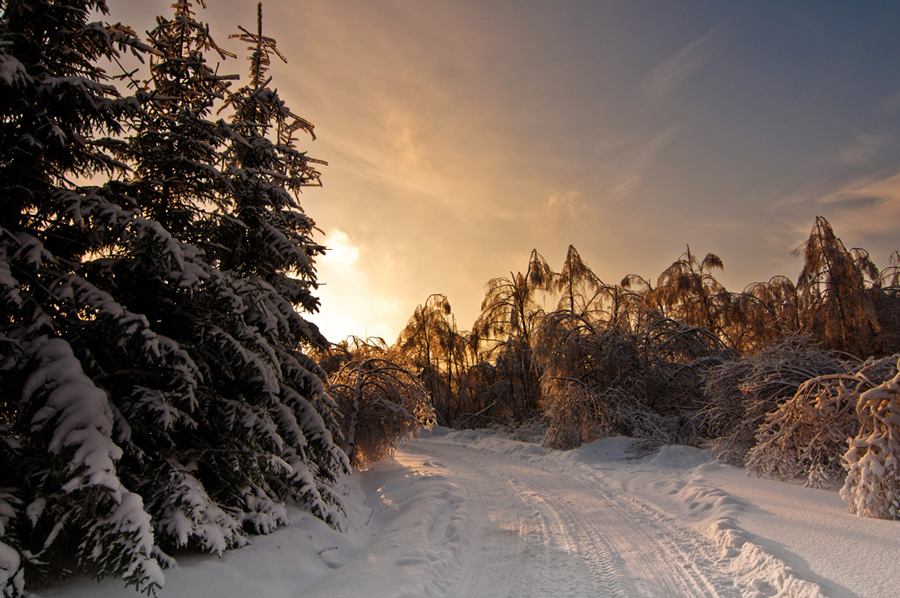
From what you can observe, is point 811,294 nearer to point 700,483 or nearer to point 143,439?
point 700,483

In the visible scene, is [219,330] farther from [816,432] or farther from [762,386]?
[762,386]

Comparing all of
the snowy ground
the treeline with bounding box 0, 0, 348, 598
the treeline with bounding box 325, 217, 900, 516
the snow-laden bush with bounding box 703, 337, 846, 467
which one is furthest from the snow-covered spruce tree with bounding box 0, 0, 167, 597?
the snow-laden bush with bounding box 703, 337, 846, 467

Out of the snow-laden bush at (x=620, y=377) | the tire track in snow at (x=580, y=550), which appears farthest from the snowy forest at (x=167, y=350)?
the snow-laden bush at (x=620, y=377)

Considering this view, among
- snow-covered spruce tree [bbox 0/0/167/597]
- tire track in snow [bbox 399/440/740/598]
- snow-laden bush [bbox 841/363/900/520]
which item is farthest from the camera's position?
snow-laden bush [bbox 841/363/900/520]

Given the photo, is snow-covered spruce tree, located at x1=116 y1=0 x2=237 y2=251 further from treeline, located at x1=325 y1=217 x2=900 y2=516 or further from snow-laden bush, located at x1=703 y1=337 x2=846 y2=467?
snow-laden bush, located at x1=703 y1=337 x2=846 y2=467

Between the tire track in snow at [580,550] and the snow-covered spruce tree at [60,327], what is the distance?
122 inches

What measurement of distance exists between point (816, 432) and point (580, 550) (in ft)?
14.7

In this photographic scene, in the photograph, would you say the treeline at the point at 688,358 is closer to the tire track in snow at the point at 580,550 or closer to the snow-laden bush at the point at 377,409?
the snow-laden bush at the point at 377,409

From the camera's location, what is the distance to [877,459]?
529 centimetres

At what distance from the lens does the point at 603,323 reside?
49.1ft

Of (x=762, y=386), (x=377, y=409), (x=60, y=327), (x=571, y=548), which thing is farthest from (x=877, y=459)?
(x=60, y=327)

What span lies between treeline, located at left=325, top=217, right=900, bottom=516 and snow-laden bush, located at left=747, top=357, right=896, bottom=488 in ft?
0.08

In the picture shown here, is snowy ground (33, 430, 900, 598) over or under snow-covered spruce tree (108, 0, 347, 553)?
under

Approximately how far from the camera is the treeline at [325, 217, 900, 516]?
7.22 metres
